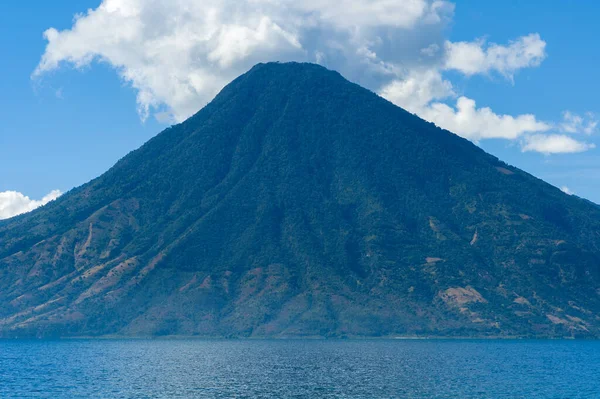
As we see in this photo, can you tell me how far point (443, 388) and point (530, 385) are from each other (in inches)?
832

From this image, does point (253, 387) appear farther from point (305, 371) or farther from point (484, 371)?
point (484, 371)

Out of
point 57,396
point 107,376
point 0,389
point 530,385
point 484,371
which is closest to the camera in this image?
point 57,396

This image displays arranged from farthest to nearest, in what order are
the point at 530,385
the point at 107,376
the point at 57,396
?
the point at 107,376, the point at 530,385, the point at 57,396

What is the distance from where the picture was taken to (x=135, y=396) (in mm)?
136500

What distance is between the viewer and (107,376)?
173000 millimetres

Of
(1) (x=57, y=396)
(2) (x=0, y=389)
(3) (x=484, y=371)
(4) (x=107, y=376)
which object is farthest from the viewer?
(3) (x=484, y=371)

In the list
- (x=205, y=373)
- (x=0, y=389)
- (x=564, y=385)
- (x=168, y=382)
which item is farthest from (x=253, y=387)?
(x=564, y=385)

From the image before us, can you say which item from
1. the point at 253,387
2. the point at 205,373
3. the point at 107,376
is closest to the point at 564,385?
the point at 253,387

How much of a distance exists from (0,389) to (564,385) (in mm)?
109821

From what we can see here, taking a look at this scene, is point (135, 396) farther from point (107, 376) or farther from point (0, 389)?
point (107, 376)

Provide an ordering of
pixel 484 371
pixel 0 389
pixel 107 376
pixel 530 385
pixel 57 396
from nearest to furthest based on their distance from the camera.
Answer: pixel 57 396
pixel 0 389
pixel 530 385
pixel 107 376
pixel 484 371

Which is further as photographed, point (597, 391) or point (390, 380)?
point (390, 380)

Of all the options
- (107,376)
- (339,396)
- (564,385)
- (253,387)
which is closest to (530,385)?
(564,385)

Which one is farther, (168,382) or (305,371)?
(305,371)
